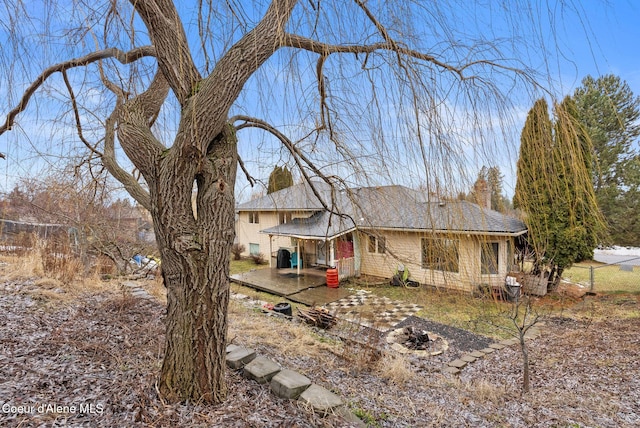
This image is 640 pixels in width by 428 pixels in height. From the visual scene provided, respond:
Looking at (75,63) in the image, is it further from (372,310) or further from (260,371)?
(372,310)

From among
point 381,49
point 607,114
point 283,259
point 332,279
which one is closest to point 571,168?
point 607,114

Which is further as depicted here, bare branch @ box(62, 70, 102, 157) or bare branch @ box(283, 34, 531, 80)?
bare branch @ box(62, 70, 102, 157)

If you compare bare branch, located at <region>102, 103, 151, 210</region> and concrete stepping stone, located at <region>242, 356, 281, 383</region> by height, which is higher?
bare branch, located at <region>102, 103, 151, 210</region>

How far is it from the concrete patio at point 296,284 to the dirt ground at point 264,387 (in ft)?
13.6

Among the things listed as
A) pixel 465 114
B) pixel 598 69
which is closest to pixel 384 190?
pixel 465 114

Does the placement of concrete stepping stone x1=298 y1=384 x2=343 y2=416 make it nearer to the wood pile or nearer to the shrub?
the wood pile

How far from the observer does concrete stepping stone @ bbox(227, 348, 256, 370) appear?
116 inches

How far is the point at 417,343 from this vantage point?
6.45m

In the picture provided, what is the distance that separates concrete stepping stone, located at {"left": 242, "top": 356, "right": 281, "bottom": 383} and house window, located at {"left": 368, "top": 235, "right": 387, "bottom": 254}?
136cm

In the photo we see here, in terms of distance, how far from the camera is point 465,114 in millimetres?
1844

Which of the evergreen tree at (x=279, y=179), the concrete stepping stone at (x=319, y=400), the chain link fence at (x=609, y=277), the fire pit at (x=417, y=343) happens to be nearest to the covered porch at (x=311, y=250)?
the fire pit at (x=417, y=343)

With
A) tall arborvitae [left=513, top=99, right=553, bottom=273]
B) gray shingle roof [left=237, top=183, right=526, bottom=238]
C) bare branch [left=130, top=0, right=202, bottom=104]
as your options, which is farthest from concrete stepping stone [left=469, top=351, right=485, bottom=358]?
bare branch [left=130, top=0, right=202, bottom=104]

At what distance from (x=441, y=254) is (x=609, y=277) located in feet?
50.8

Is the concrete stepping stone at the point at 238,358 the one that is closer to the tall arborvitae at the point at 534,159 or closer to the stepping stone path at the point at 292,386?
the stepping stone path at the point at 292,386
